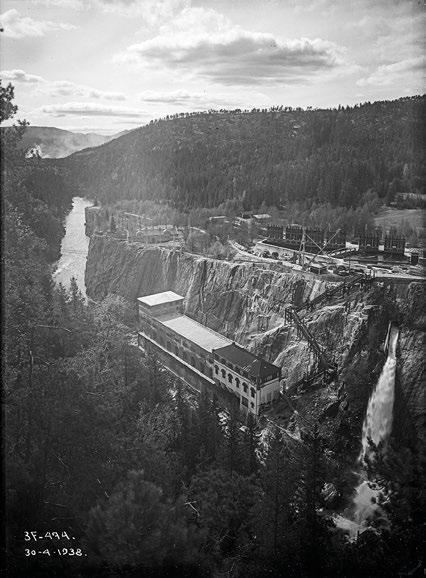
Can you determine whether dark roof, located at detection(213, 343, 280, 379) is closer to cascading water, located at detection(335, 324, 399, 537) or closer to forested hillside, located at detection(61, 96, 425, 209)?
cascading water, located at detection(335, 324, 399, 537)

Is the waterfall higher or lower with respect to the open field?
lower

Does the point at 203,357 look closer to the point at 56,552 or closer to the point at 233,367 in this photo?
the point at 233,367

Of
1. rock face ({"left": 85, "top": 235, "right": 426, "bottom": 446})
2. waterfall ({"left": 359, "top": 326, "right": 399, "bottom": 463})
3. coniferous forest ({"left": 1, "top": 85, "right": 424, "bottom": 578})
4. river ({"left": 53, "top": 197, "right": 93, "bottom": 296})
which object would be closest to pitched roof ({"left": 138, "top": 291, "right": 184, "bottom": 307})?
rock face ({"left": 85, "top": 235, "right": 426, "bottom": 446})

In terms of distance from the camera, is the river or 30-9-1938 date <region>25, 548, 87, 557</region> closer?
30-9-1938 date <region>25, 548, 87, 557</region>

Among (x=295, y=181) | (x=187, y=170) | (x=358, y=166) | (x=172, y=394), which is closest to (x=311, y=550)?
(x=172, y=394)

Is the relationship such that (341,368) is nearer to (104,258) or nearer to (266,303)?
(266,303)

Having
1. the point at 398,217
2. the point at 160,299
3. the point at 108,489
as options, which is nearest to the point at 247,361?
the point at 160,299

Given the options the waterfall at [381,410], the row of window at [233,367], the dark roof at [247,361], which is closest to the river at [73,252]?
the dark roof at [247,361]
